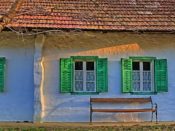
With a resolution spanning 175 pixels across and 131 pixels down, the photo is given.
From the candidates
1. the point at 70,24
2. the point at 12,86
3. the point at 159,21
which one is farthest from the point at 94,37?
the point at 12,86

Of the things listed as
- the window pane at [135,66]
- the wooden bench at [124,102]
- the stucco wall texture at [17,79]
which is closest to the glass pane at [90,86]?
the wooden bench at [124,102]

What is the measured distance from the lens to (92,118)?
1454 centimetres

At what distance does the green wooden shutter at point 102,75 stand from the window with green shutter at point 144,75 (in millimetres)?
564

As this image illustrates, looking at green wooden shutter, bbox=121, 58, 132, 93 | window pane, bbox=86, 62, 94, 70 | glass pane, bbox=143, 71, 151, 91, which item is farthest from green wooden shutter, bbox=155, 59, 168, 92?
window pane, bbox=86, 62, 94, 70

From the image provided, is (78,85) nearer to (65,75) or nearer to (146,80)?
(65,75)

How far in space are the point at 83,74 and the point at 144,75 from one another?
2.09 meters

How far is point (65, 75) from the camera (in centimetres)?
1448

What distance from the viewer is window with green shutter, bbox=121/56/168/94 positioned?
578 inches

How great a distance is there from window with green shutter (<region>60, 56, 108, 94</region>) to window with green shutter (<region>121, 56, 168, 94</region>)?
0.70m

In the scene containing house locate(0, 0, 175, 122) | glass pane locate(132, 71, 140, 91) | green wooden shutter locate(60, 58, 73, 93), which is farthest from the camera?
glass pane locate(132, 71, 140, 91)

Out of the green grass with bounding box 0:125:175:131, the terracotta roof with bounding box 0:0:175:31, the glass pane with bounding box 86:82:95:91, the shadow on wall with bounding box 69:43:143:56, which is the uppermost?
the terracotta roof with bounding box 0:0:175:31

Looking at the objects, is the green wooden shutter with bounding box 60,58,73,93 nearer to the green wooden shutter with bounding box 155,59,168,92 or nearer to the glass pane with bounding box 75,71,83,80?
the glass pane with bounding box 75,71,83,80

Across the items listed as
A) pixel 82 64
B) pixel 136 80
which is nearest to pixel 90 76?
pixel 82 64

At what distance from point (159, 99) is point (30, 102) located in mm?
4292
